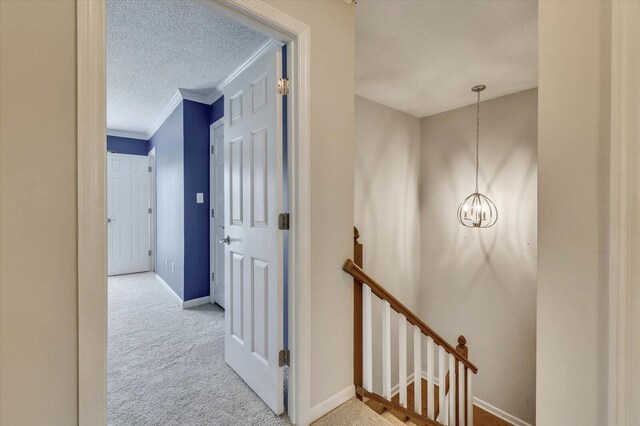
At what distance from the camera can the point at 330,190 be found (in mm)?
1615

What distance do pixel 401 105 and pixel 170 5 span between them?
2.58 m

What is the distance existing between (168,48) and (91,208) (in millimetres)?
1992

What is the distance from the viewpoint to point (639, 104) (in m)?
0.88

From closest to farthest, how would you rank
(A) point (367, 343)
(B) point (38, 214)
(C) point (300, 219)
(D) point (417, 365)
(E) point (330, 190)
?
(B) point (38, 214) < (C) point (300, 219) < (E) point (330, 190) < (A) point (367, 343) < (D) point (417, 365)

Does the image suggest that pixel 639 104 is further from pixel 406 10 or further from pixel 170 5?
pixel 170 5

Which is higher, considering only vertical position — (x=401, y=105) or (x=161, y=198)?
(x=401, y=105)

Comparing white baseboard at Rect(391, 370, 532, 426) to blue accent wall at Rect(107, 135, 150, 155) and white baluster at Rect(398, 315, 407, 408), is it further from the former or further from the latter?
blue accent wall at Rect(107, 135, 150, 155)

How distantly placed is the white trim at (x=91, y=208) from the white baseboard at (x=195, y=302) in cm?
253

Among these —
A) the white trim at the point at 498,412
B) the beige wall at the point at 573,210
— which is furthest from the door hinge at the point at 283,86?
the white trim at the point at 498,412

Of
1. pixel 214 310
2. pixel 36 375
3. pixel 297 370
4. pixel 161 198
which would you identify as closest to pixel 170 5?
pixel 36 375

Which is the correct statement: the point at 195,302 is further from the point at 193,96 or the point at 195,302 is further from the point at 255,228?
the point at 193,96

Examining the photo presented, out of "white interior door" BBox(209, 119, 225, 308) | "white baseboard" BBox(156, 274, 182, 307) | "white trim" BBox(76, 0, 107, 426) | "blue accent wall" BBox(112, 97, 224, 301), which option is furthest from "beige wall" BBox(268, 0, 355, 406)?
"white baseboard" BBox(156, 274, 182, 307)

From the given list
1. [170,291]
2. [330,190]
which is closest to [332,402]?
[330,190]

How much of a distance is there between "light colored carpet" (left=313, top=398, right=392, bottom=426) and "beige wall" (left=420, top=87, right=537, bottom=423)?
2.37 m
